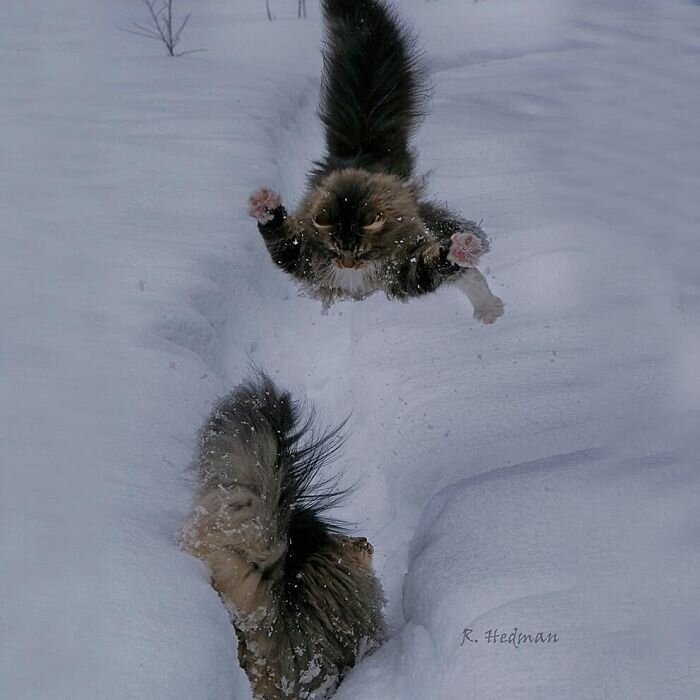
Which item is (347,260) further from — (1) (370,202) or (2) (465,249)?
(2) (465,249)

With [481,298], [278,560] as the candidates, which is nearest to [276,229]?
[481,298]

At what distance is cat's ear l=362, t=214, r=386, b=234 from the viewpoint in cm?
287

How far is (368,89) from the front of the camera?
11.6ft

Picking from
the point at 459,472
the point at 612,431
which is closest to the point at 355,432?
the point at 459,472

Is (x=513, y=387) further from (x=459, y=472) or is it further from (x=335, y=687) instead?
(x=335, y=687)

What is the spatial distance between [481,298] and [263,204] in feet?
3.30

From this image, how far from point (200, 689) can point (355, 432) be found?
1.40 metres

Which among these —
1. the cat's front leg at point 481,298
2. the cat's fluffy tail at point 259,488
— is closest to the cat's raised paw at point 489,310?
the cat's front leg at point 481,298

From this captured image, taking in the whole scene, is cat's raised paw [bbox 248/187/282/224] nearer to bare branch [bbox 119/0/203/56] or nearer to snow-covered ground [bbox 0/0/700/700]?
snow-covered ground [bbox 0/0/700/700]

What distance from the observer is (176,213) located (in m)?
3.63

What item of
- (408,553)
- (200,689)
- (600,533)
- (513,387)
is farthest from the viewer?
(513,387)

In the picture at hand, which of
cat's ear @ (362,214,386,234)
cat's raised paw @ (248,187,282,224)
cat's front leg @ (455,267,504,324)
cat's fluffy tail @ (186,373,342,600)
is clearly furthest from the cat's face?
cat's fluffy tail @ (186,373,342,600)
